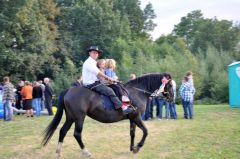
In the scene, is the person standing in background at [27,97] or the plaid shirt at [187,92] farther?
the person standing in background at [27,97]

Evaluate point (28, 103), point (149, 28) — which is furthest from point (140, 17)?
point (28, 103)

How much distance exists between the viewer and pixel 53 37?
45250mm

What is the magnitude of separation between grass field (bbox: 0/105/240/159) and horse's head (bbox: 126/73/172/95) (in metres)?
1.59

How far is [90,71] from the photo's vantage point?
9820mm

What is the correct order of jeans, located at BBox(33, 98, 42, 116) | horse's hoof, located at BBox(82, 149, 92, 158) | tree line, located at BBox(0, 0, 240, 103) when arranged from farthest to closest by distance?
1. tree line, located at BBox(0, 0, 240, 103)
2. jeans, located at BBox(33, 98, 42, 116)
3. horse's hoof, located at BBox(82, 149, 92, 158)

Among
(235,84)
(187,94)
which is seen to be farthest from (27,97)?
(235,84)

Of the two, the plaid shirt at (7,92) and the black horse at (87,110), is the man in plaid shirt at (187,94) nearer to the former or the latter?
the black horse at (87,110)

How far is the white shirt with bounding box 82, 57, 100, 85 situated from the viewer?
31.9ft

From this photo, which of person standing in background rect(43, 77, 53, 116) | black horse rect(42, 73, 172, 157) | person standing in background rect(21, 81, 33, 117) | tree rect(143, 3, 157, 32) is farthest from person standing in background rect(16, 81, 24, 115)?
tree rect(143, 3, 157, 32)

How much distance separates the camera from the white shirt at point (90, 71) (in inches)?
383

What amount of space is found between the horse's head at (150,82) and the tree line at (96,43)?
25.2 metres

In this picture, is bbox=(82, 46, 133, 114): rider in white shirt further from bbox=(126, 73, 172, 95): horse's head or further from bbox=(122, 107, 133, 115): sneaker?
bbox=(126, 73, 172, 95): horse's head

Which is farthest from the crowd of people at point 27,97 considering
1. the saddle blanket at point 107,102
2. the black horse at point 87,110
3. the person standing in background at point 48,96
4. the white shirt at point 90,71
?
the saddle blanket at point 107,102

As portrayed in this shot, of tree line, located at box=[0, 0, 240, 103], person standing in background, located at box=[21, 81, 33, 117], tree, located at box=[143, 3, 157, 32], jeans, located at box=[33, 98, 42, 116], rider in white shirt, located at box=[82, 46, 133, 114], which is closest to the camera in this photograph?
rider in white shirt, located at box=[82, 46, 133, 114]
